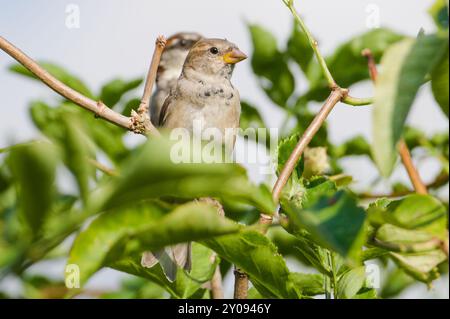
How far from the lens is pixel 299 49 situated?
5.76 feet

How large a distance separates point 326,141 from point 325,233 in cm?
120

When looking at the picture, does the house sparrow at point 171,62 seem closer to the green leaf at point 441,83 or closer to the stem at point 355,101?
the stem at point 355,101

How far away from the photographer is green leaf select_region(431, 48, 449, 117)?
→ 0.58m

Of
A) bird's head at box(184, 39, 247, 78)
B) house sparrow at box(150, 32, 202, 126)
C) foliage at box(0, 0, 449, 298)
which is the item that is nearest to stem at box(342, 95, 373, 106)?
foliage at box(0, 0, 449, 298)

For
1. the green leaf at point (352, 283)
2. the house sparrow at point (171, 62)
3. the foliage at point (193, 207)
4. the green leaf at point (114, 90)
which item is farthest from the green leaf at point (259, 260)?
the house sparrow at point (171, 62)

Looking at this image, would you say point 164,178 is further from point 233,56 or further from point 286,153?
point 233,56

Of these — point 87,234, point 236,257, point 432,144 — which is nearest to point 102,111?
point 236,257

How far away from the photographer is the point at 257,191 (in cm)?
59

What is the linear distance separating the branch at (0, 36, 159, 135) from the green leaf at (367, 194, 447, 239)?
472 mm

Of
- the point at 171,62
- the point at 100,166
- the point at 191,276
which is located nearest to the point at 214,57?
the point at 191,276

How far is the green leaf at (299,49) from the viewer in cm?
173

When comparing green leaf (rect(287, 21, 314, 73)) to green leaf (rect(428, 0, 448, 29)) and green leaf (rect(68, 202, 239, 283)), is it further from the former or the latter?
green leaf (rect(68, 202, 239, 283))
